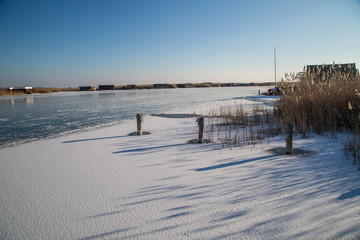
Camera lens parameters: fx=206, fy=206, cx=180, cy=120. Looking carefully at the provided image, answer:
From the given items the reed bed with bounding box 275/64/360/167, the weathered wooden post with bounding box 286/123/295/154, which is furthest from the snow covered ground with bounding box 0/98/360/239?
Result: the reed bed with bounding box 275/64/360/167

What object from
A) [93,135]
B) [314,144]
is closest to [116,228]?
[314,144]

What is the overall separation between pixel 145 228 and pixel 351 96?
6592 millimetres

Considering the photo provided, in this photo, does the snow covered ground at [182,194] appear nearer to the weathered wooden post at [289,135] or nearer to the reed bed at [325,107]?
the weathered wooden post at [289,135]

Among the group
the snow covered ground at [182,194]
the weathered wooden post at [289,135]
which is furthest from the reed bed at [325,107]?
the weathered wooden post at [289,135]

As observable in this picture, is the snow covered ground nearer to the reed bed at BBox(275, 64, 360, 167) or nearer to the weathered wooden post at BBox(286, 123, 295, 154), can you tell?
the weathered wooden post at BBox(286, 123, 295, 154)

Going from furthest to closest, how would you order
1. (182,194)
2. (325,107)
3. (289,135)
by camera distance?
(325,107) → (289,135) → (182,194)

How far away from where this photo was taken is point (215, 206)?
8.02 ft

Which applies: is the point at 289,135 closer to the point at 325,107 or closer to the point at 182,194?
the point at 182,194

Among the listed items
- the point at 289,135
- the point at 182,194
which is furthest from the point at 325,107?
the point at 182,194

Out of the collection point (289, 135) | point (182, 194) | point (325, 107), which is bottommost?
point (182, 194)

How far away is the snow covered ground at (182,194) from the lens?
2074 mm

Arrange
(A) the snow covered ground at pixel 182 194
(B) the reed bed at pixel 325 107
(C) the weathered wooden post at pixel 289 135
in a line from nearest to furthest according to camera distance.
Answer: (A) the snow covered ground at pixel 182 194
(C) the weathered wooden post at pixel 289 135
(B) the reed bed at pixel 325 107

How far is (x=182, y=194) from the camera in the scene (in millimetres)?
2771

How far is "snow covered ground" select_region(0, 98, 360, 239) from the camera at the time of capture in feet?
6.81
